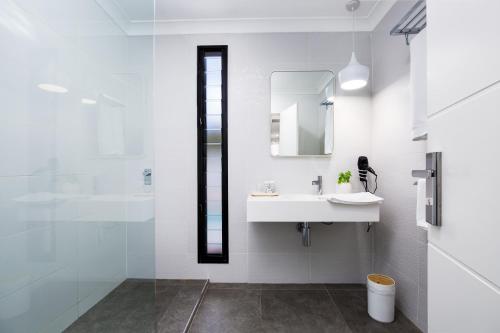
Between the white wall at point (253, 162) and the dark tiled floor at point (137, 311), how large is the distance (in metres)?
0.39

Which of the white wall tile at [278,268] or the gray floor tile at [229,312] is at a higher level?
the white wall tile at [278,268]

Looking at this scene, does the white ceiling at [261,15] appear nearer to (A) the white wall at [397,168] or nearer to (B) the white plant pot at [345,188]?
(A) the white wall at [397,168]

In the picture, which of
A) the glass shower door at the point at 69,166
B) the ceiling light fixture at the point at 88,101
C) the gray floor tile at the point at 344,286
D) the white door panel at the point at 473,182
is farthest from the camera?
the gray floor tile at the point at 344,286

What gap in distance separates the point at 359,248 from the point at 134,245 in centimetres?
192

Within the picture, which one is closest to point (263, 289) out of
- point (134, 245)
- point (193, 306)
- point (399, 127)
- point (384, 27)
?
point (193, 306)

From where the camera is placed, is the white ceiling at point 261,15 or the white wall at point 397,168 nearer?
the white wall at point 397,168

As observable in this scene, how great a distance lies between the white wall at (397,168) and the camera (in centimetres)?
159

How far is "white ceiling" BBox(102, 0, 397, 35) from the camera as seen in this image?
6.57 feet

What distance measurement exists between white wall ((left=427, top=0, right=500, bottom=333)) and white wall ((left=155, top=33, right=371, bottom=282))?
1.69 metres

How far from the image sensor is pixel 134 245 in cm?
128

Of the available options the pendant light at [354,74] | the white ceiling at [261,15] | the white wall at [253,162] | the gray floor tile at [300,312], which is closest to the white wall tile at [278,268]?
the white wall at [253,162]

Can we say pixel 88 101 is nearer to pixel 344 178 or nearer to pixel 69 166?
pixel 69 166

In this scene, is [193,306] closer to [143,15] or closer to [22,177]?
[22,177]

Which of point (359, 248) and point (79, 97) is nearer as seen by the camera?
point (79, 97)
